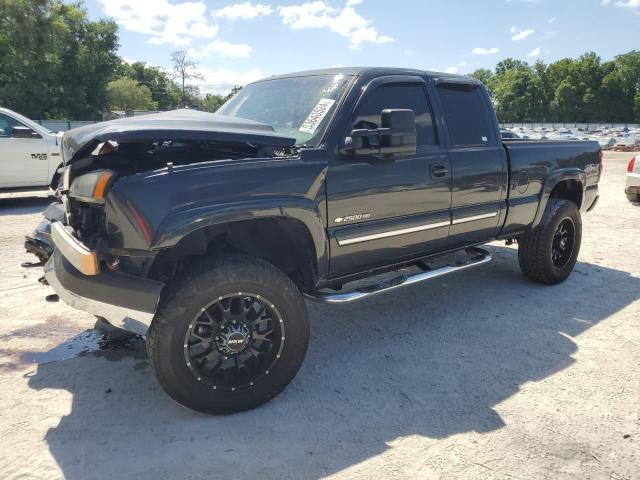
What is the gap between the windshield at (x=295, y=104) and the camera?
333cm

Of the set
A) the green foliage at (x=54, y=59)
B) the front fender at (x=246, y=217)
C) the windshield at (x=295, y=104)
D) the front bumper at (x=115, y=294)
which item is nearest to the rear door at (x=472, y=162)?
the windshield at (x=295, y=104)

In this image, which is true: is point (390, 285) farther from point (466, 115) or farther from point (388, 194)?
point (466, 115)

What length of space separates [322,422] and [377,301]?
2014 millimetres

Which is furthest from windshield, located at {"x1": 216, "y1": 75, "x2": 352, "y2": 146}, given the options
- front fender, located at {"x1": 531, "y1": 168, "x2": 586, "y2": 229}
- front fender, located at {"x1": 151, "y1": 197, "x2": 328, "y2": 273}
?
front fender, located at {"x1": 531, "y1": 168, "x2": 586, "y2": 229}

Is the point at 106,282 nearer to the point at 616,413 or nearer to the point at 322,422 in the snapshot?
the point at 322,422

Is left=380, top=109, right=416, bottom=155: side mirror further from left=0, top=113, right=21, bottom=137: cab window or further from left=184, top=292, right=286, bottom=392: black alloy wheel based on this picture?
left=0, top=113, right=21, bottom=137: cab window

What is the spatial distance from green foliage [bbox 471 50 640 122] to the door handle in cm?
8192

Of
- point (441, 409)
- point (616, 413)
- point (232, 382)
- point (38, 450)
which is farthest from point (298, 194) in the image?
point (616, 413)

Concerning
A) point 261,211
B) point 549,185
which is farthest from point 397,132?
point 549,185

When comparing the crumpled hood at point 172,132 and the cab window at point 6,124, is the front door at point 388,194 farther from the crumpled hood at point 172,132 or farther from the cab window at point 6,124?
the cab window at point 6,124

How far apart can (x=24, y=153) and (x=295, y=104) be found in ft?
23.5

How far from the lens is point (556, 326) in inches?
161

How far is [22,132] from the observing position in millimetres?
8633

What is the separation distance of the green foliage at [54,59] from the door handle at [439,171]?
39.9 m
